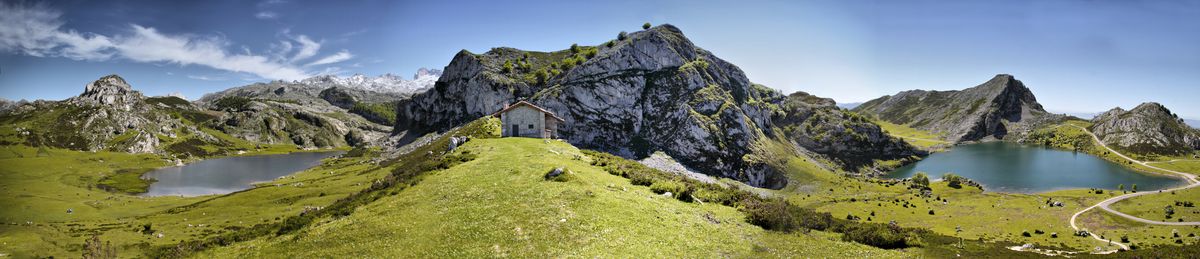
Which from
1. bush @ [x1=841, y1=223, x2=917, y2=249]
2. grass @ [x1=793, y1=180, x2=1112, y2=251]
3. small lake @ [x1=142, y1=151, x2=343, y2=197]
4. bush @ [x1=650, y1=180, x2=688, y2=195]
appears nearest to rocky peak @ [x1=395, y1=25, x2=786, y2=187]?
grass @ [x1=793, y1=180, x2=1112, y2=251]

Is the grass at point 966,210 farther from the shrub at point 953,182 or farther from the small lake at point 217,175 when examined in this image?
the small lake at point 217,175

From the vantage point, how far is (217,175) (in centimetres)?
14438

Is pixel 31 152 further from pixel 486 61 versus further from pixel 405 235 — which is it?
pixel 405 235

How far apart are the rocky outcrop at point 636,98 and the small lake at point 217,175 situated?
53.8 m

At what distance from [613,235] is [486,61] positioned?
146837 millimetres

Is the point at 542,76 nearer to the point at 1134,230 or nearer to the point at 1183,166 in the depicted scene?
the point at 1134,230

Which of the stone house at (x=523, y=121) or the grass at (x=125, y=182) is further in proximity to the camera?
the grass at (x=125, y=182)

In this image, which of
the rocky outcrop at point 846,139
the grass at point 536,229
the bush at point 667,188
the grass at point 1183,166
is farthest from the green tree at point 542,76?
the grass at point 1183,166

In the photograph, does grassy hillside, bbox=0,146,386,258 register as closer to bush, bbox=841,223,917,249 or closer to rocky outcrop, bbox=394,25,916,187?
rocky outcrop, bbox=394,25,916,187

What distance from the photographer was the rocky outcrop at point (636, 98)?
126875mm

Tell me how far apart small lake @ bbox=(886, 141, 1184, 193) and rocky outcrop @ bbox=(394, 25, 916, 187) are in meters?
66.5

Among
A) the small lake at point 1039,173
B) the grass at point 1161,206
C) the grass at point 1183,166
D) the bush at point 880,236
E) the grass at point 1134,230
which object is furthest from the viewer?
the grass at point 1183,166

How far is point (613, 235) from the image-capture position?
2059 cm

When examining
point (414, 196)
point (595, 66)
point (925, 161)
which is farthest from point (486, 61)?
point (925, 161)
